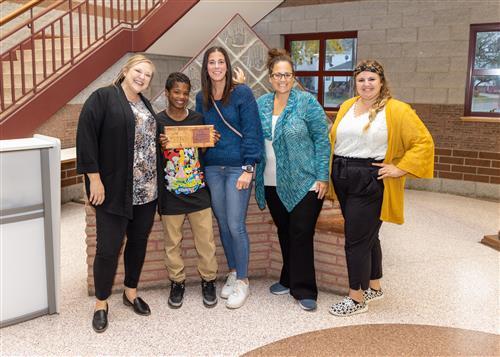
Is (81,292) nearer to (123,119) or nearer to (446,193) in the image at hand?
(123,119)

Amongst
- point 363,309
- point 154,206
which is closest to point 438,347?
point 363,309

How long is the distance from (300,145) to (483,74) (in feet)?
14.2

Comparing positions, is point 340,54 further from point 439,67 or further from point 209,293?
point 209,293

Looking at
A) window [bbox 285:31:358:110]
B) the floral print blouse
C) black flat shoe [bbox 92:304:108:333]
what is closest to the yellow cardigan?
the floral print blouse

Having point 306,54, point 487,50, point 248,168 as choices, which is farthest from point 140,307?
point 306,54

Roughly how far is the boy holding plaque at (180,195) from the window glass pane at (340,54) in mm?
4828

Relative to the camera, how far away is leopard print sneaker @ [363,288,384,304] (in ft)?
9.62

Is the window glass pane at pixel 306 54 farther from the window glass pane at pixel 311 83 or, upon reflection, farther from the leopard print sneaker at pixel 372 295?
the leopard print sneaker at pixel 372 295

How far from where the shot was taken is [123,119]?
7.50 feet

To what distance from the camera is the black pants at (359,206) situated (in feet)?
8.35

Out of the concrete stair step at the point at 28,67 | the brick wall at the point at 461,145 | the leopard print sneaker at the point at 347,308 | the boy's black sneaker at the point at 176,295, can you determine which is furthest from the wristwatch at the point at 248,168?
the brick wall at the point at 461,145

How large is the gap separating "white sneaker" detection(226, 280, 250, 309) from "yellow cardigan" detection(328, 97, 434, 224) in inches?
37.4

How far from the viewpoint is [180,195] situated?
2613 millimetres

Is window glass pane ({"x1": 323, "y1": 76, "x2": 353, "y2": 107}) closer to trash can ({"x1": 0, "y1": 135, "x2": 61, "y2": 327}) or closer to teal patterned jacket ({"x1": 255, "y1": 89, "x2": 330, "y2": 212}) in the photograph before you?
teal patterned jacket ({"x1": 255, "y1": 89, "x2": 330, "y2": 212})
